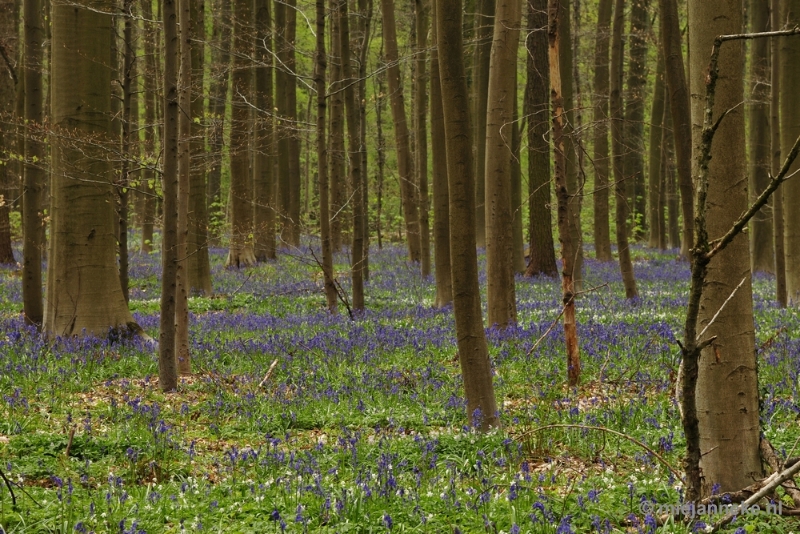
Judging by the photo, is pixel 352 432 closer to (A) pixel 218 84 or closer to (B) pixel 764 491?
(B) pixel 764 491

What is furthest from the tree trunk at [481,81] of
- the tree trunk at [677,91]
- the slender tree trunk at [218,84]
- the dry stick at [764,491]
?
the dry stick at [764,491]

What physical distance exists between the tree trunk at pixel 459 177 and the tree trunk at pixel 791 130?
10286mm

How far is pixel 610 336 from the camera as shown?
34.2 ft

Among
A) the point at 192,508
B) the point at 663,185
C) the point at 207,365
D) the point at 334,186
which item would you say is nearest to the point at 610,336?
the point at 207,365

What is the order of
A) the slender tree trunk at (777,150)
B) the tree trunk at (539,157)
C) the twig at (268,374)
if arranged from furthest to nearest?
the tree trunk at (539,157), the slender tree trunk at (777,150), the twig at (268,374)

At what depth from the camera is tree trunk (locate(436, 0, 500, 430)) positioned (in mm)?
5922

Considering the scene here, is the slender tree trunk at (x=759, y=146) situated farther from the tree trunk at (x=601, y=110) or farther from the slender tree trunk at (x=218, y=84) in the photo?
the slender tree trunk at (x=218, y=84)

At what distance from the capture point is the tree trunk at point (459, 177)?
5922mm

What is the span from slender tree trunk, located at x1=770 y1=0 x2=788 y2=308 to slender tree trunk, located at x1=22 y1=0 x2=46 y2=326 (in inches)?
532

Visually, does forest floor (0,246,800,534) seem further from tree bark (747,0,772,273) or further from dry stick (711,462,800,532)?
tree bark (747,0,772,273)

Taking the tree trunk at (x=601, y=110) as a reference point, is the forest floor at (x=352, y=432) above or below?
below

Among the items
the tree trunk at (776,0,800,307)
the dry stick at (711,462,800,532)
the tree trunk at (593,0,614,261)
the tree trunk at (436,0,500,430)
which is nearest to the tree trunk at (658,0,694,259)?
the tree trunk at (776,0,800,307)

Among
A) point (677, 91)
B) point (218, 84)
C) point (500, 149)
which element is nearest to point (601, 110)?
point (677, 91)

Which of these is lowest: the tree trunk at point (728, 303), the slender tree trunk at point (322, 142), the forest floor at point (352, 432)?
the forest floor at point (352, 432)
